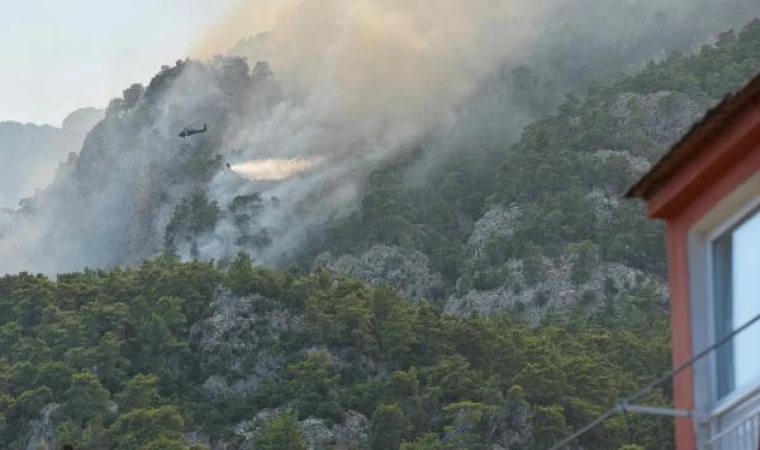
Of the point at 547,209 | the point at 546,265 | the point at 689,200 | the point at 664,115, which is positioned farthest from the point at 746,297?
the point at 664,115

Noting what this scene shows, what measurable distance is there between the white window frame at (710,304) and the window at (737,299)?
0.10 feet

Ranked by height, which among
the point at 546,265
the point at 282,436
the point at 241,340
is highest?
the point at 546,265

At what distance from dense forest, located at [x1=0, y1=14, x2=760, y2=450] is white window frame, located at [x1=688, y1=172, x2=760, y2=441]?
61084mm

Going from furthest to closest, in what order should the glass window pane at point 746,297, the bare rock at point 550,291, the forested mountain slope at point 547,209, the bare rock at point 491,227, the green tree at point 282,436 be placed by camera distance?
the bare rock at point 491,227 < the forested mountain slope at point 547,209 < the bare rock at point 550,291 < the green tree at point 282,436 < the glass window pane at point 746,297

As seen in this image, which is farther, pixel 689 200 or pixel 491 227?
pixel 491 227

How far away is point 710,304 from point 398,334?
261 feet

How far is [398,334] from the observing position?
90500 mm

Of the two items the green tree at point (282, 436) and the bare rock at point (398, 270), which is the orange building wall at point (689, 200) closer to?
the green tree at point (282, 436)

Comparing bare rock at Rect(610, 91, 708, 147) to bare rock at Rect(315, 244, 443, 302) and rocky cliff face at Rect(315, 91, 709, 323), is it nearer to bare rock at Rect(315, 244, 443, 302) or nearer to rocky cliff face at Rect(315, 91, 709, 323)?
rocky cliff face at Rect(315, 91, 709, 323)

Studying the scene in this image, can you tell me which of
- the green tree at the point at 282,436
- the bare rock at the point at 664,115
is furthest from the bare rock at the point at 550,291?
the green tree at the point at 282,436

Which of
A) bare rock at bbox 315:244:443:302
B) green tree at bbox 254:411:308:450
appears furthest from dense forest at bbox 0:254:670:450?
bare rock at bbox 315:244:443:302

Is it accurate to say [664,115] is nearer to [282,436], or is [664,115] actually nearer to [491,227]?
[491,227]

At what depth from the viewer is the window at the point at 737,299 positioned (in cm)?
1047

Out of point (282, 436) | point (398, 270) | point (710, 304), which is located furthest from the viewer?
point (398, 270)
